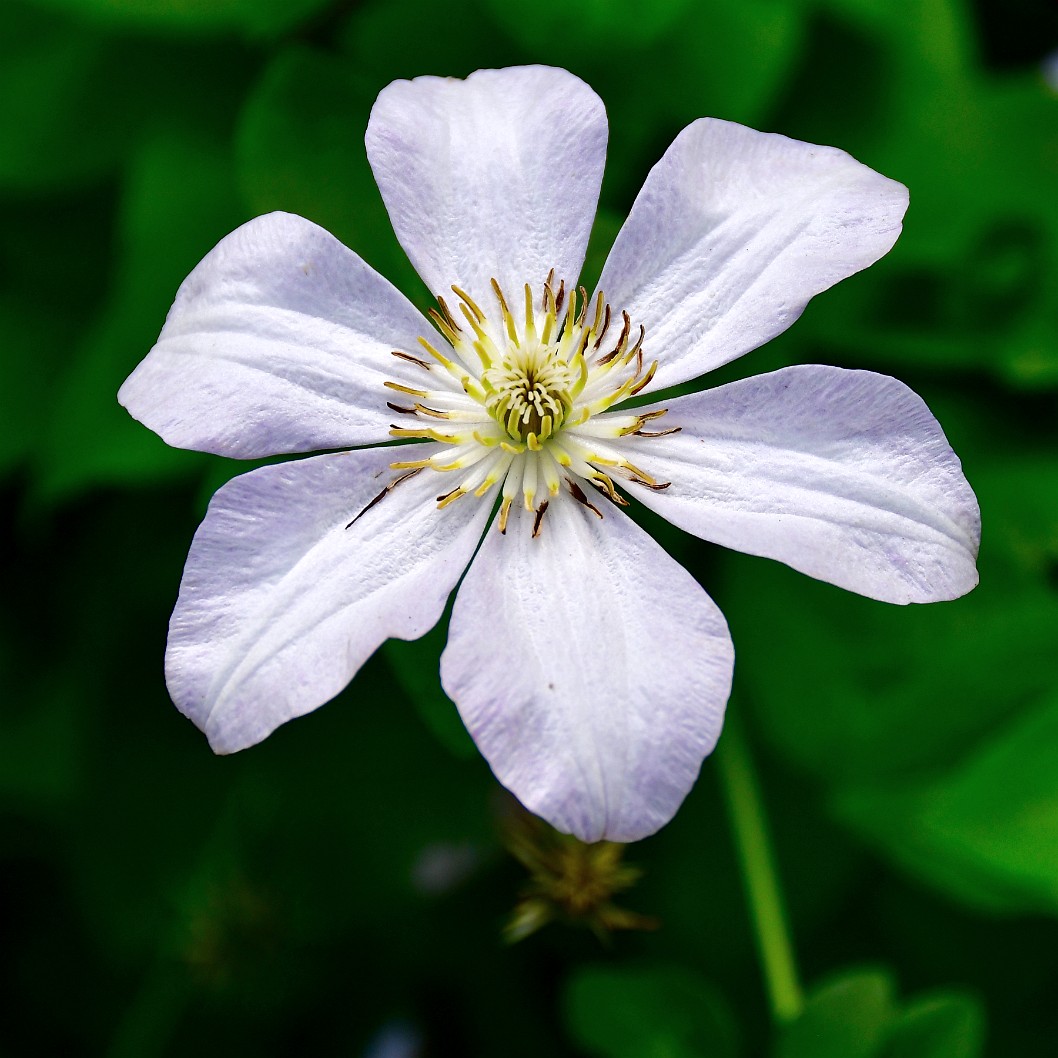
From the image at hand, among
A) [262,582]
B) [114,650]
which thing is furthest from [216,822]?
[262,582]

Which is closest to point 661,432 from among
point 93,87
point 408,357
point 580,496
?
point 580,496

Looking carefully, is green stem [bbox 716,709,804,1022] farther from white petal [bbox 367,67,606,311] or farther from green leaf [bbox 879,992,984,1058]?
white petal [bbox 367,67,606,311]

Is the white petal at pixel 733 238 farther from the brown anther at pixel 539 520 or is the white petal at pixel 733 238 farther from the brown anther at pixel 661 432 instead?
the brown anther at pixel 539 520

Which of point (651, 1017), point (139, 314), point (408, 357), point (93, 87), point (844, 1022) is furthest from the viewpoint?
point (93, 87)

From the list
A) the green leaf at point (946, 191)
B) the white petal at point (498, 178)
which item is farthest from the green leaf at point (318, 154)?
the green leaf at point (946, 191)

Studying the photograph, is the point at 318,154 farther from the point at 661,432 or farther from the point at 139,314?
the point at 661,432

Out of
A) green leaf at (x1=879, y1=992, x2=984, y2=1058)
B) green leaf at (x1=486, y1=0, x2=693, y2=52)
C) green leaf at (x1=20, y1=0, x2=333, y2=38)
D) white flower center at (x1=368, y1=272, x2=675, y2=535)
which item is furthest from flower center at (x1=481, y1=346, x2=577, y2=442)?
green leaf at (x1=879, y1=992, x2=984, y2=1058)
